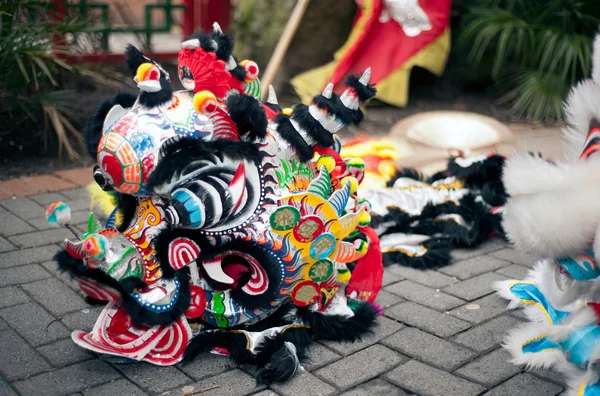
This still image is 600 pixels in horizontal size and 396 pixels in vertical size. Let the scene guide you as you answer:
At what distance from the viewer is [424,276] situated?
3.20 meters

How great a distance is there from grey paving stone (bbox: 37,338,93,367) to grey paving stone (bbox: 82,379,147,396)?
0.20 m

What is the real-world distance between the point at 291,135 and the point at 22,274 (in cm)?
153

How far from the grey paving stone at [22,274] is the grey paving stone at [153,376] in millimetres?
900

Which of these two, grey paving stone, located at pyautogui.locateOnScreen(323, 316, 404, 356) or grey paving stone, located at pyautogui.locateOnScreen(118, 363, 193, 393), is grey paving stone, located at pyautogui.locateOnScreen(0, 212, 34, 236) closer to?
grey paving stone, located at pyautogui.locateOnScreen(118, 363, 193, 393)

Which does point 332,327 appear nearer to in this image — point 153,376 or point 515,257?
point 153,376

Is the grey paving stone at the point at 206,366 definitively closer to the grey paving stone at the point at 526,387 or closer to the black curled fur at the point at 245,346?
the black curled fur at the point at 245,346

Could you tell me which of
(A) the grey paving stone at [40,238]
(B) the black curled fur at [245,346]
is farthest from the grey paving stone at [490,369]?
Result: (A) the grey paving stone at [40,238]

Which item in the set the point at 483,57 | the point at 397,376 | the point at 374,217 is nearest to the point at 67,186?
the point at 374,217

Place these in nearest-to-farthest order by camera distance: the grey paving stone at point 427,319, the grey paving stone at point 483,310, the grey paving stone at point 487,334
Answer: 1. the grey paving stone at point 487,334
2. the grey paving stone at point 427,319
3. the grey paving stone at point 483,310

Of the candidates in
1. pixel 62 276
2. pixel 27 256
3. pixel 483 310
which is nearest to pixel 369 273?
pixel 483 310

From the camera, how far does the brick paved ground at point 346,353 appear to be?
2.24 metres

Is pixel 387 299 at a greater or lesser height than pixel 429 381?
lesser

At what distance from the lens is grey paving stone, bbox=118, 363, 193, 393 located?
223cm

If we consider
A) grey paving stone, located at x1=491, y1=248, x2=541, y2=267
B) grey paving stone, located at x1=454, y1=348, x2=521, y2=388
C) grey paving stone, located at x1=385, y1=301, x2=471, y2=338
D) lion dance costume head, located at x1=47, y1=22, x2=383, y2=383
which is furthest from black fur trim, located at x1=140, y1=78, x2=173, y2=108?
grey paving stone, located at x1=491, y1=248, x2=541, y2=267
